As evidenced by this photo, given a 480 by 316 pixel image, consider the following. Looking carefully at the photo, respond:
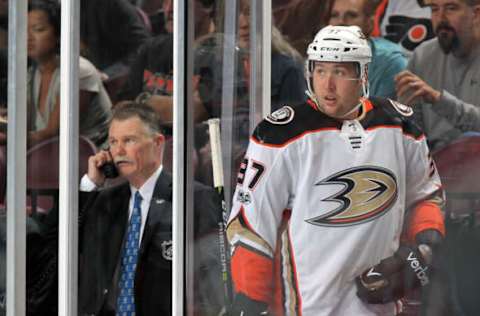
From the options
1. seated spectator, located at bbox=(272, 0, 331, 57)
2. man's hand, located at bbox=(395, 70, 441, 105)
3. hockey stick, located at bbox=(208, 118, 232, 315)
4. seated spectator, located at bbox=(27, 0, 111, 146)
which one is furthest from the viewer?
seated spectator, located at bbox=(27, 0, 111, 146)

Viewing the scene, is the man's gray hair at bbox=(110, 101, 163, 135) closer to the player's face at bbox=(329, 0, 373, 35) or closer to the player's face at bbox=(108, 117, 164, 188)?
the player's face at bbox=(108, 117, 164, 188)

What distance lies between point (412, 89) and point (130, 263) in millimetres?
1542

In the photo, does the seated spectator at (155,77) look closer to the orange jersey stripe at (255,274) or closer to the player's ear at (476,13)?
the orange jersey stripe at (255,274)

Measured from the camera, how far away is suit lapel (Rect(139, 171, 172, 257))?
14.3 feet

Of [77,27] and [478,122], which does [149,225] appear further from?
[478,122]

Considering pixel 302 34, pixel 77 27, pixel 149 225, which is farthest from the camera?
pixel 77 27

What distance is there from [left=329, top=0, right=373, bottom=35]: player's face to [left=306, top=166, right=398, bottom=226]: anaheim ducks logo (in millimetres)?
485

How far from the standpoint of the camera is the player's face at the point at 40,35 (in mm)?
4754

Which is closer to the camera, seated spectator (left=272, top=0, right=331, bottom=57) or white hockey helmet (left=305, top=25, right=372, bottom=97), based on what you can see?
white hockey helmet (left=305, top=25, right=372, bottom=97)

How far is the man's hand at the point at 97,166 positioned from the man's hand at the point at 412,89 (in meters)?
1.47

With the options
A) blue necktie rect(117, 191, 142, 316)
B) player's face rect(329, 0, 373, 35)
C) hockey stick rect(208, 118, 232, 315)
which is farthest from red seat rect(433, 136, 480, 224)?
blue necktie rect(117, 191, 142, 316)

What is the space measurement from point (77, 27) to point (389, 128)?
1.82m

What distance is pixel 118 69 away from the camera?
444 centimetres

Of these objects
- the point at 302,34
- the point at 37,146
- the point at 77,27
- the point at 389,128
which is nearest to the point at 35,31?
the point at 77,27
